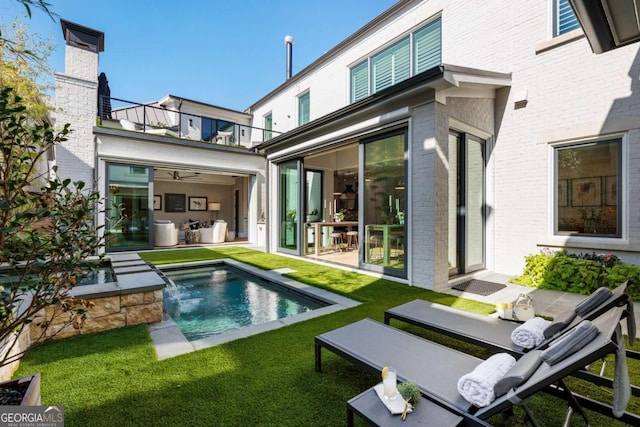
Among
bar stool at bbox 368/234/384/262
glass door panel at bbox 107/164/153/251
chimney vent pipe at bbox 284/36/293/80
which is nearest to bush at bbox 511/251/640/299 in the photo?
bar stool at bbox 368/234/384/262

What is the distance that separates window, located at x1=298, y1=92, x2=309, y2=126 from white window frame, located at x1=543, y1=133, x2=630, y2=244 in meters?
9.08

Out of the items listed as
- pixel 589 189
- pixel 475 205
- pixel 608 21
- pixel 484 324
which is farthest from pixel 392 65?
pixel 484 324

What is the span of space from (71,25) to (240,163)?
21.7 feet

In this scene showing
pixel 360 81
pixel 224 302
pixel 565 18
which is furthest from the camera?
pixel 360 81

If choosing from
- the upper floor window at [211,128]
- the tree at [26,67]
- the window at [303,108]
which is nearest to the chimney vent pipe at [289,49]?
the window at [303,108]

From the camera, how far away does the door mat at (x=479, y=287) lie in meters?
5.28

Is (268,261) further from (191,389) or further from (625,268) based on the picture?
(625,268)

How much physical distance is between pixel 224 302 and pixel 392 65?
8133 millimetres

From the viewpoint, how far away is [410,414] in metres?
1.65

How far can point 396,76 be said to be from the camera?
8828mm

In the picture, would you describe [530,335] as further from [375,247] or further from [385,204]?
[375,247]

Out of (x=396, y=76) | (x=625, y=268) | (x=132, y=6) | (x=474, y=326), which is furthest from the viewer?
(x=396, y=76)

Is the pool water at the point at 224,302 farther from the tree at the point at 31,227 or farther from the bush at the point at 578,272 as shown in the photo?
the bush at the point at 578,272

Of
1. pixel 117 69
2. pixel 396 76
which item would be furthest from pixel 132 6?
pixel 396 76
